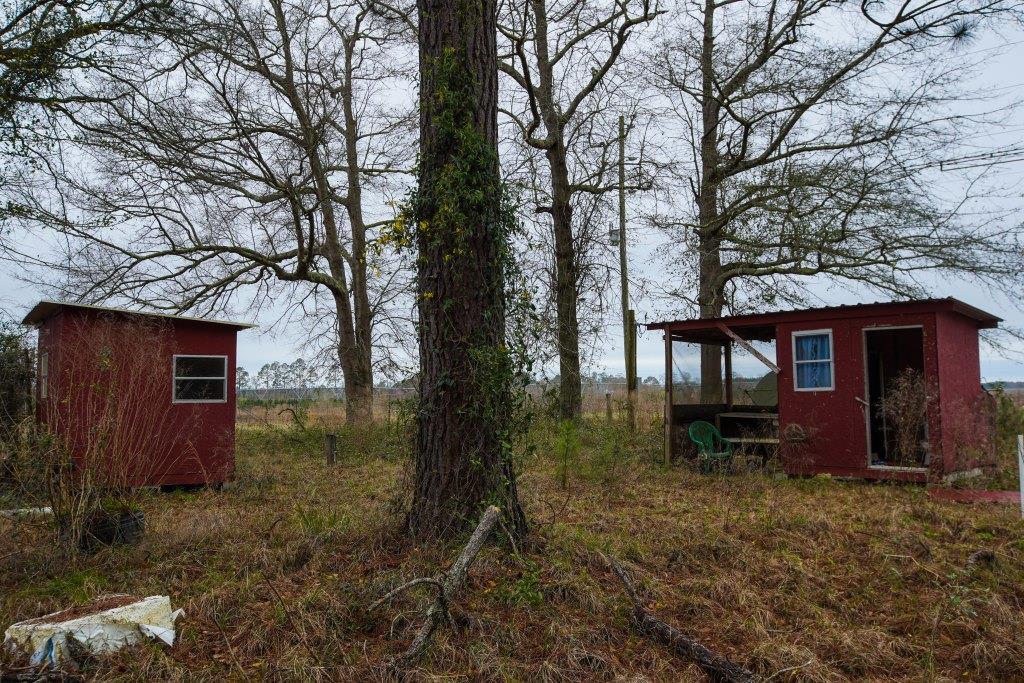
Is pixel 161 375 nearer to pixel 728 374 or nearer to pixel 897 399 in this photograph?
pixel 897 399

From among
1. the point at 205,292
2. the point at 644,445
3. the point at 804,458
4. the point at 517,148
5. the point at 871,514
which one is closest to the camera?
the point at 871,514

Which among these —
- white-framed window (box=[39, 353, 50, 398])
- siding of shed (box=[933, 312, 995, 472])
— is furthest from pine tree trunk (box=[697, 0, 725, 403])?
white-framed window (box=[39, 353, 50, 398])

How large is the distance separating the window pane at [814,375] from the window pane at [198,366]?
347 inches

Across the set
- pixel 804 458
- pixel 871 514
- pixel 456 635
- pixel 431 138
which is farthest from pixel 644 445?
pixel 456 635

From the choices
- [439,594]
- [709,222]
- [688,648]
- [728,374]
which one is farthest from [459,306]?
[709,222]

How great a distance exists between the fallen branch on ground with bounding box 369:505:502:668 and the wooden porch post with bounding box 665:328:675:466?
7.81m

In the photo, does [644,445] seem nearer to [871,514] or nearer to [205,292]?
[871,514]

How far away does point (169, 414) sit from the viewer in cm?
1103

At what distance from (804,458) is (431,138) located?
25.2ft

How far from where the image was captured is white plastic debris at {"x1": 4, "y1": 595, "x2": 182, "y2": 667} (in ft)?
12.2

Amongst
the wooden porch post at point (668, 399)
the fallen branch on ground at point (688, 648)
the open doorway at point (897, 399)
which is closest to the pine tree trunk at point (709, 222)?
the wooden porch post at point (668, 399)

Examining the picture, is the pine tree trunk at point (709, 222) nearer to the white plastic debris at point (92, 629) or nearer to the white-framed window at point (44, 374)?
the white-framed window at point (44, 374)

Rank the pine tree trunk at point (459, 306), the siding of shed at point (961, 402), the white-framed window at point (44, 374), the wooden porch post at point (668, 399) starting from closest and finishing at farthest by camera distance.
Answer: the pine tree trunk at point (459, 306)
the siding of shed at point (961, 402)
the white-framed window at point (44, 374)
the wooden porch post at point (668, 399)

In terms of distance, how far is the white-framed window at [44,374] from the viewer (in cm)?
1084
